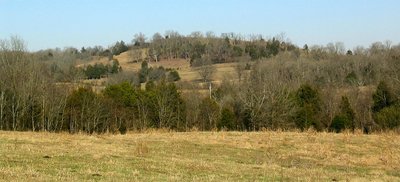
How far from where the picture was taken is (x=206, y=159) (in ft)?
63.8

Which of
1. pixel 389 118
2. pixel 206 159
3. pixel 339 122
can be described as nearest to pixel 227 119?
pixel 339 122

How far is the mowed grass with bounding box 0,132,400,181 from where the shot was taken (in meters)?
13.6

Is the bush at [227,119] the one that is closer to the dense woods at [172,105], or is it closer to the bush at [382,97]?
the dense woods at [172,105]

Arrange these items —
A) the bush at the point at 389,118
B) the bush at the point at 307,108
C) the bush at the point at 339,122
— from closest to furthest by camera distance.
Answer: the bush at the point at 389,118, the bush at the point at 339,122, the bush at the point at 307,108

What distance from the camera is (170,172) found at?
48.4 feet

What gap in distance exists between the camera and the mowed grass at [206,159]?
1360cm

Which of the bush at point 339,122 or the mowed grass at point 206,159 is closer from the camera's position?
the mowed grass at point 206,159

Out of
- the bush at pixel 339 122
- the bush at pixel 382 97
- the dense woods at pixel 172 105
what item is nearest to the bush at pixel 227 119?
the dense woods at pixel 172 105

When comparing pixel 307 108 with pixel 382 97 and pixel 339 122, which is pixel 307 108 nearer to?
pixel 339 122

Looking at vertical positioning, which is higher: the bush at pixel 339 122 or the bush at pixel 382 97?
the bush at pixel 382 97

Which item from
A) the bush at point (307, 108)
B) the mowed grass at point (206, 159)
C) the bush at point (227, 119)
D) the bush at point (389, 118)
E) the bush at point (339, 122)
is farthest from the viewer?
the bush at point (307, 108)

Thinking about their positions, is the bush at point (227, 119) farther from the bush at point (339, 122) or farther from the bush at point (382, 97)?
the bush at point (382, 97)

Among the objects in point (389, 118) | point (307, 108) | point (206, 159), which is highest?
point (206, 159)

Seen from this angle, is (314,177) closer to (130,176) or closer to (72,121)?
(130,176)
